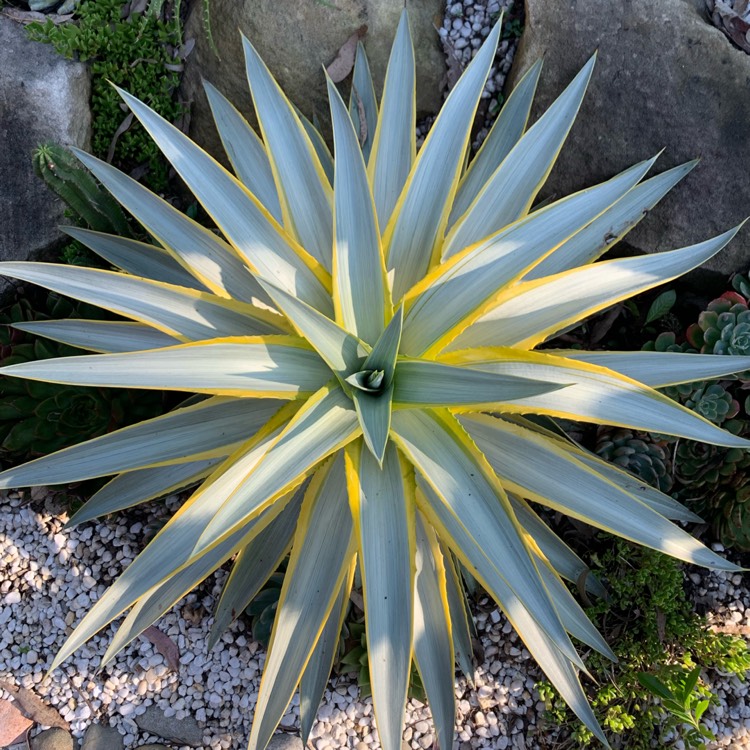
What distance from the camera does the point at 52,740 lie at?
250 centimetres

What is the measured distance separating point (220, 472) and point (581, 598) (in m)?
1.41

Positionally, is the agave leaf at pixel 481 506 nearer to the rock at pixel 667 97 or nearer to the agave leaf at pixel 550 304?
the agave leaf at pixel 550 304

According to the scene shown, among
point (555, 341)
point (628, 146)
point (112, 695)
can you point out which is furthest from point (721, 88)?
point (112, 695)

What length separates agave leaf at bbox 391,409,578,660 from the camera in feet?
4.22

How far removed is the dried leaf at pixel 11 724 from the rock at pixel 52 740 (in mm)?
55

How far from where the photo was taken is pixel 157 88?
2.73m

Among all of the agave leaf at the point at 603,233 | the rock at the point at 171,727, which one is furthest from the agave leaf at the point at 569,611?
the rock at the point at 171,727

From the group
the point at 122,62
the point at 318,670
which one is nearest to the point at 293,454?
the point at 318,670

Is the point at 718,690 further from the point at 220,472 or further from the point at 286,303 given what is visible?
the point at 286,303

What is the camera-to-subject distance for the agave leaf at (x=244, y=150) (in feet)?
6.13

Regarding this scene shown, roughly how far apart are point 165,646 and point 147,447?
51.2 inches

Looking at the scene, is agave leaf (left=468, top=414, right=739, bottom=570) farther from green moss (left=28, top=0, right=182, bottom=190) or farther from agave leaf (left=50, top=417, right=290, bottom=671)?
green moss (left=28, top=0, right=182, bottom=190)

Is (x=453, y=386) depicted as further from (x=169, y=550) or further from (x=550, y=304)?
(x=169, y=550)

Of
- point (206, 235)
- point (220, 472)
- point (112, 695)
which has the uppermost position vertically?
point (206, 235)
